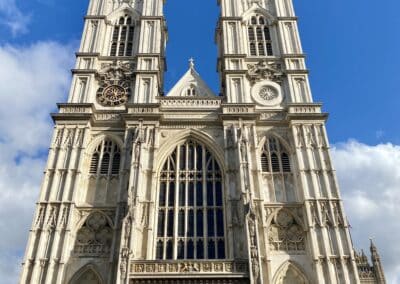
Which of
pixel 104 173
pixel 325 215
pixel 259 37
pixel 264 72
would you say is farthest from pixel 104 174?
pixel 259 37

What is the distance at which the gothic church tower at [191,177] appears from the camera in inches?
797

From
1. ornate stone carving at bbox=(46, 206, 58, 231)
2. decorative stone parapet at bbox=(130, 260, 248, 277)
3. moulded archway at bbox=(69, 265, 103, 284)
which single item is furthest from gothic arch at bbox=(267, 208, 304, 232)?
ornate stone carving at bbox=(46, 206, 58, 231)

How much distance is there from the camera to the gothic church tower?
20250 millimetres

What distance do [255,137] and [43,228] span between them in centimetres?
1269

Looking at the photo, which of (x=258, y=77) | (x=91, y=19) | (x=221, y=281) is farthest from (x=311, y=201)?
(x=91, y=19)

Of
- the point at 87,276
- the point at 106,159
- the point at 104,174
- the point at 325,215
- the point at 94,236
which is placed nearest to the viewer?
the point at 87,276

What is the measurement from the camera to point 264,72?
1115 inches

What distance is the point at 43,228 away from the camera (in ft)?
69.4

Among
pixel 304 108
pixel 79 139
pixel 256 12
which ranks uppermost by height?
pixel 256 12

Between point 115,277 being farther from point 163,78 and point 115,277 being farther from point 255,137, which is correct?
point 163,78

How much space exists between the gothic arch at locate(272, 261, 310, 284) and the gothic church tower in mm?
50

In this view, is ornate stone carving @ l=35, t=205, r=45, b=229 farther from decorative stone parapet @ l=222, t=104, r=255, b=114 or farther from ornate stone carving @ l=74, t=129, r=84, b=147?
decorative stone parapet @ l=222, t=104, r=255, b=114

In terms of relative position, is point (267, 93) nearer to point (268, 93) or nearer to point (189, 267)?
point (268, 93)

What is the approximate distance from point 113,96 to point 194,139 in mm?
6272
